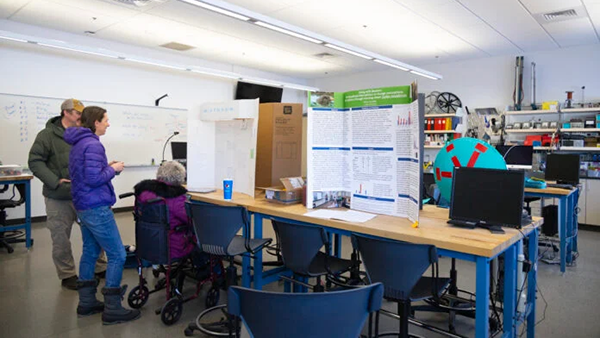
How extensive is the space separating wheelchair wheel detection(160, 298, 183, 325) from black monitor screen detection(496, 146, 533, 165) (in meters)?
4.78

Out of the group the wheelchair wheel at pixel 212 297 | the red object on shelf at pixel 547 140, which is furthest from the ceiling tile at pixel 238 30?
the red object on shelf at pixel 547 140

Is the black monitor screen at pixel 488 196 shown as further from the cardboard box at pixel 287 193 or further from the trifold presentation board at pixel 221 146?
the trifold presentation board at pixel 221 146

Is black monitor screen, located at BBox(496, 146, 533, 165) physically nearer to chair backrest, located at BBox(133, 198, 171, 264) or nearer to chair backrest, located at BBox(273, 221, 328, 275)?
chair backrest, located at BBox(273, 221, 328, 275)

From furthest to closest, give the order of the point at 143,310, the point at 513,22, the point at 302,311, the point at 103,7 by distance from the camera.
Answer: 1. the point at 513,22
2. the point at 103,7
3. the point at 143,310
4. the point at 302,311

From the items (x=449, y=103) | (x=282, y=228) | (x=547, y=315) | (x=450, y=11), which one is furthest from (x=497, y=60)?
(x=282, y=228)

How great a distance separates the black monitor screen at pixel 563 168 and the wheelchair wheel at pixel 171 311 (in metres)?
4.44

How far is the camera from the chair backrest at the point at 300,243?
2.22 metres

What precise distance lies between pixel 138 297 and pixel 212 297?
55 cm

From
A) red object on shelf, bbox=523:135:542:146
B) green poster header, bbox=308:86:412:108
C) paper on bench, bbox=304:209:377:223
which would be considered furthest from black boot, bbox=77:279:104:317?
red object on shelf, bbox=523:135:542:146

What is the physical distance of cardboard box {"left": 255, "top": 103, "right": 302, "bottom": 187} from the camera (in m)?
3.31

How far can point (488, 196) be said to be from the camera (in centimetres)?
218

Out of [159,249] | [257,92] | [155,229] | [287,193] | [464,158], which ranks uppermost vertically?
[257,92]

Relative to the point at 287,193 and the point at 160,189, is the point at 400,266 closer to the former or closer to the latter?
the point at 287,193

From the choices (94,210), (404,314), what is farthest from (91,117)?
(404,314)
